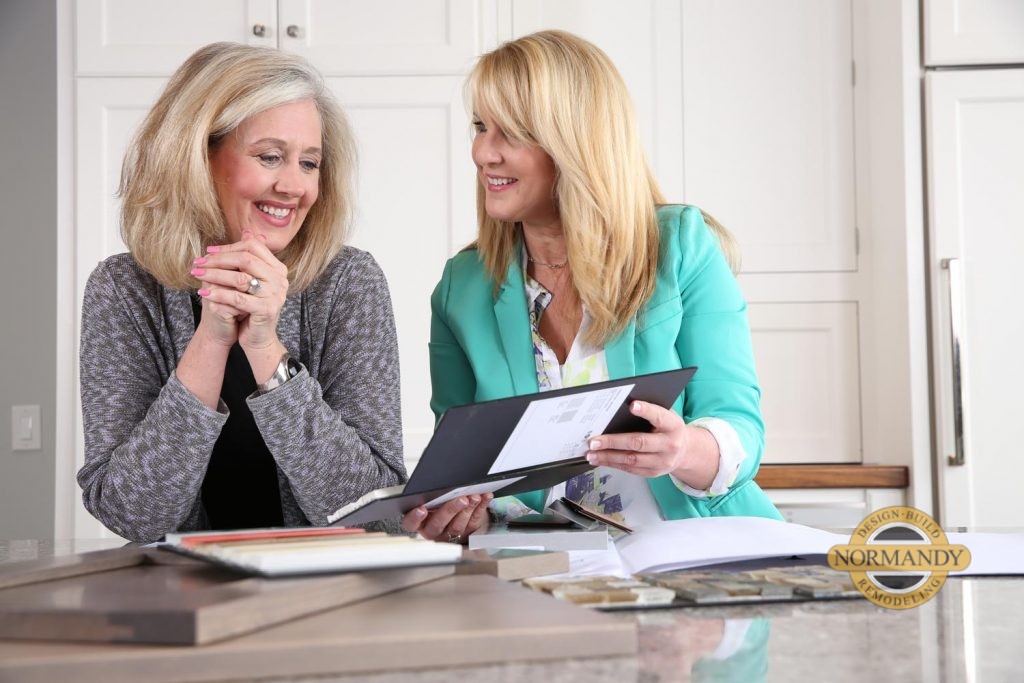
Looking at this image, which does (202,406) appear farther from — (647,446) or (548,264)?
(548,264)

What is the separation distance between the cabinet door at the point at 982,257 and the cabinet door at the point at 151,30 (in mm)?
1714

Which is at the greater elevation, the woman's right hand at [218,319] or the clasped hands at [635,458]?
the woman's right hand at [218,319]

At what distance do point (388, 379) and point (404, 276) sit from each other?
1356 mm

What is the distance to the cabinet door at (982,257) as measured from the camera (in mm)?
2551

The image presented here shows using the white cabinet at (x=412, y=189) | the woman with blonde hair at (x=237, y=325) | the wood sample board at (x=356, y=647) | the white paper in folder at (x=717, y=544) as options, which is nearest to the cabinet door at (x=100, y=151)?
the white cabinet at (x=412, y=189)

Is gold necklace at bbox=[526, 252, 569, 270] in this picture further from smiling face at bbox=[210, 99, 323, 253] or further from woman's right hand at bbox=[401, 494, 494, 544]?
woman's right hand at bbox=[401, 494, 494, 544]

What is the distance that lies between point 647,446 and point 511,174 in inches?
22.3

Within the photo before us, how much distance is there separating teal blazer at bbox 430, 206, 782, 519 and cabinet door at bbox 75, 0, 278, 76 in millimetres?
1492

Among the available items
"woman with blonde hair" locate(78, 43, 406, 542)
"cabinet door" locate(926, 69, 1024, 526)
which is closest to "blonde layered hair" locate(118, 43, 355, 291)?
"woman with blonde hair" locate(78, 43, 406, 542)

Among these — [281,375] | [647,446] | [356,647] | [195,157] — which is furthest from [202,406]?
[356,647]

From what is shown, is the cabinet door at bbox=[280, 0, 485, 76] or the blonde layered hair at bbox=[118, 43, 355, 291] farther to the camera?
the cabinet door at bbox=[280, 0, 485, 76]

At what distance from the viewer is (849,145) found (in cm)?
282

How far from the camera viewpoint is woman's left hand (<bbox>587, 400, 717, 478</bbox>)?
1.02 metres

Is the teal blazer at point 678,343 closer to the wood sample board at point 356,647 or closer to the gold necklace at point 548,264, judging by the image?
the gold necklace at point 548,264
